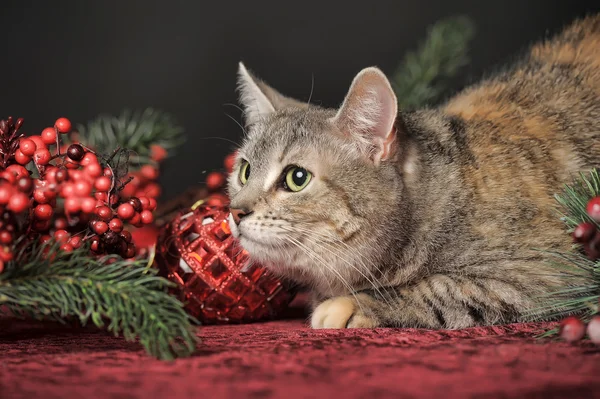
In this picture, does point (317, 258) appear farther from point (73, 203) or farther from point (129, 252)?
point (73, 203)

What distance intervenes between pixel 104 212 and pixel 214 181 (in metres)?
0.51

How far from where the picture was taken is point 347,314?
3.71ft

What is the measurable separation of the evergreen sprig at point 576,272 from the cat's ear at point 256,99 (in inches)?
25.3

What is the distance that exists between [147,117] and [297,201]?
0.50 m

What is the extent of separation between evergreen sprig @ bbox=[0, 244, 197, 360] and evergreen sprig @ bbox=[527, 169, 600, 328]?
527mm

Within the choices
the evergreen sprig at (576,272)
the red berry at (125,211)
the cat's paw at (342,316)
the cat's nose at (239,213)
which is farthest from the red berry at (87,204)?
the evergreen sprig at (576,272)

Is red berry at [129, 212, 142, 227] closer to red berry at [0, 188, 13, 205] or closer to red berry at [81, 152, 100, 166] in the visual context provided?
red berry at [81, 152, 100, 166]

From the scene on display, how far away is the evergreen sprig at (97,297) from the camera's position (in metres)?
0.85

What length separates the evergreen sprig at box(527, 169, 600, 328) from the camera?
3.18ft

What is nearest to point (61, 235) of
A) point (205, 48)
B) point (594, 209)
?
point (594, 209)

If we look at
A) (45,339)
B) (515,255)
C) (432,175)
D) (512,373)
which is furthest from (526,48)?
(45,339)

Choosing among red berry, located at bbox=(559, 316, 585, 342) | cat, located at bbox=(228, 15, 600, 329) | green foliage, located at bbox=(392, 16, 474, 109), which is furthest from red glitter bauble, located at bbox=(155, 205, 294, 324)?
green foliage, located at bbox=(392, 16, 474, 109)

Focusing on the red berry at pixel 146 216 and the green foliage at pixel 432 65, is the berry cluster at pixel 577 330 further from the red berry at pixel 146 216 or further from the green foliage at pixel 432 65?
the green foliage at pixel 432 65

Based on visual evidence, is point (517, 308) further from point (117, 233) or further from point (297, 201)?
point (117, 233)
